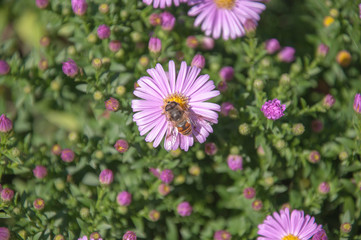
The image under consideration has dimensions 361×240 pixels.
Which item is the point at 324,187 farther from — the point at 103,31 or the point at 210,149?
the point at 103,31

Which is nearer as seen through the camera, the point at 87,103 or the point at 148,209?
the point at 148,209

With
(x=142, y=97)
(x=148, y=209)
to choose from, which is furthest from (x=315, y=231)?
(x=142, y=97)

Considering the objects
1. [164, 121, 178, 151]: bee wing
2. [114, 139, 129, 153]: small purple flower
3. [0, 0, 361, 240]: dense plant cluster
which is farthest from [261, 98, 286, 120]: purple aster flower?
[114, 139, 129, 153]: small purple flower

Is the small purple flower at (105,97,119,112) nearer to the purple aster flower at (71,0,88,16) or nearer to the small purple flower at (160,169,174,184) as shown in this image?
the small purple flower at (160,169,174,184)

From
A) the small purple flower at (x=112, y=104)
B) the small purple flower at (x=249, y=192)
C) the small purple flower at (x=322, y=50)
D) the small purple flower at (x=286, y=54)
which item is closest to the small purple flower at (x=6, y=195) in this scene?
the small purple flower at (x=112, y=104)

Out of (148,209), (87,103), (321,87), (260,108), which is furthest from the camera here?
(321,87)

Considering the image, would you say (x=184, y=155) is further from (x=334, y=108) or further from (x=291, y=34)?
(x=291, y=34)
